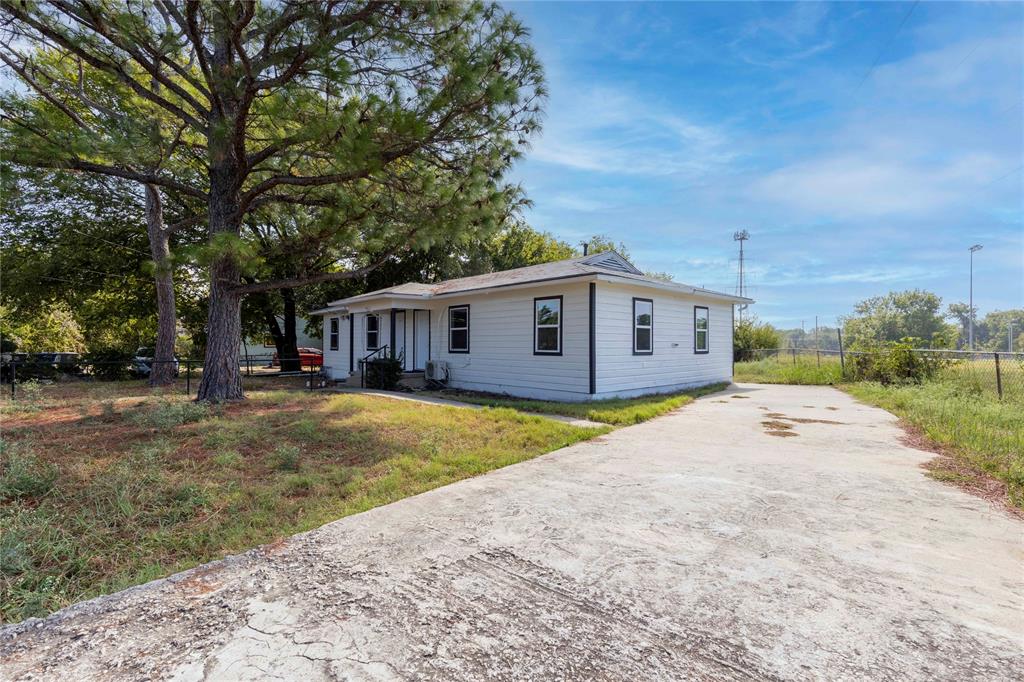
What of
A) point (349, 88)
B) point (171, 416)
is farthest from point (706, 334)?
point (171, 416)

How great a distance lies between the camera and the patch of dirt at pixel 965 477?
3521 millimetres

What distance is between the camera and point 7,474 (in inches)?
142

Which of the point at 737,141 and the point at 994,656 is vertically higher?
the point at 737,141

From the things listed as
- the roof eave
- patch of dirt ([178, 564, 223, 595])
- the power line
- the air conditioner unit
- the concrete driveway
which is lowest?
the concrete driveway

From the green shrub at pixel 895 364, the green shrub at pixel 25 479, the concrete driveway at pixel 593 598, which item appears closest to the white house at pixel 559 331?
the green shrub at pixel 895 364

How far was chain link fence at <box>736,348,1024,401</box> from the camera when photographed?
8.12 m

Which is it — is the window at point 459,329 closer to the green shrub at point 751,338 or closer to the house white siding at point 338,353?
the house white siding at point 338,353

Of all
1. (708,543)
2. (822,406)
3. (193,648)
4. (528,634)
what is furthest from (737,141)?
(193,648)

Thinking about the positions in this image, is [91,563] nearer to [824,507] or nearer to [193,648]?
[193,648]

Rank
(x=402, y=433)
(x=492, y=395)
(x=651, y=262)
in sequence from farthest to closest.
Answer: (x=651, y=262) < (x=492, y=395) < (x=402, y=433)

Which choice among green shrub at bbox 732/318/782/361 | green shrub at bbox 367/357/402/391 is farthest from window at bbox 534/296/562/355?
green shrub at bbox 732/318/782/361

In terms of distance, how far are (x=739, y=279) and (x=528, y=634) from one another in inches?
1493

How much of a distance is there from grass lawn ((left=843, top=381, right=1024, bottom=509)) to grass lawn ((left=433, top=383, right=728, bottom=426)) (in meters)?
3.52

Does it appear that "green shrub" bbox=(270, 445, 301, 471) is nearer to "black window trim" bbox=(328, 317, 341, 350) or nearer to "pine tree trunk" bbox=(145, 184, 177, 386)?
"pine tree trunk" bbox=(145, 184, 177, 386)
